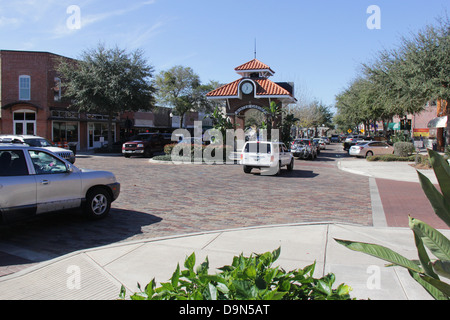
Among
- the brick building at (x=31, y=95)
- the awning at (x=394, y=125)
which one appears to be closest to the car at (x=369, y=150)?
the awning at (x=394, y=125)

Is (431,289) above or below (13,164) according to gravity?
below

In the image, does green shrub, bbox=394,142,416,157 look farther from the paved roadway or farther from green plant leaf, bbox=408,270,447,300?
green plant leaf, bbox=408,270,447,300

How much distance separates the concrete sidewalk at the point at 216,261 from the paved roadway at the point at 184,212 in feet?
2.00

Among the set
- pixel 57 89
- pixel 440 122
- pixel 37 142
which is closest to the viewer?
pixel 37 142

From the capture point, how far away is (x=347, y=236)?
6867 mm

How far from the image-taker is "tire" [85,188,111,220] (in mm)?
7727

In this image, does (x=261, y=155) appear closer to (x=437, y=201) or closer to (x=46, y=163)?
(x=46, y=163)

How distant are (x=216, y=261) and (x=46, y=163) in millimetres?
4092

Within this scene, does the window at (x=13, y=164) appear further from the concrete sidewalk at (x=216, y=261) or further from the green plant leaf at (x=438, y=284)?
the green plant leaf at (x=438, y=284)

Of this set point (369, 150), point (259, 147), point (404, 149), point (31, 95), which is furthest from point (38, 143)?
point (369, 150)

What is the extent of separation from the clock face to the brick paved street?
581 inches

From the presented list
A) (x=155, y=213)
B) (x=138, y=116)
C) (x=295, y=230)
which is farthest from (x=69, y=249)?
(x=138, y=116)

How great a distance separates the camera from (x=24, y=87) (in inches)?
1286

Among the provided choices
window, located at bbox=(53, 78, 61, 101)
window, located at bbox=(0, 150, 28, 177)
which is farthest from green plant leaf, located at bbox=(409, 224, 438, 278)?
window, located at bbox=(53, 78, 61, 101)
